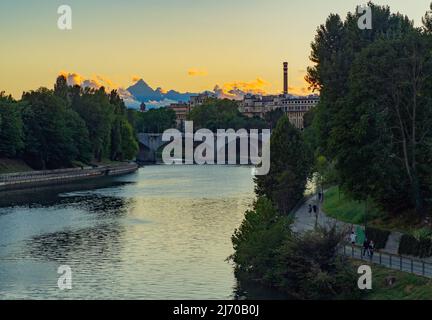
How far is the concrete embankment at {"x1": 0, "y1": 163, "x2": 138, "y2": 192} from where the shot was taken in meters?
109

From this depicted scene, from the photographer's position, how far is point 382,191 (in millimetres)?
50438

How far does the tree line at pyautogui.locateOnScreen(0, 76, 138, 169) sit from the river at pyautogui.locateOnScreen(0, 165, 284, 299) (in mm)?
20014

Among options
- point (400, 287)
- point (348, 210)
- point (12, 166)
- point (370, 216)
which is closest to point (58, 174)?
point (12, 166)

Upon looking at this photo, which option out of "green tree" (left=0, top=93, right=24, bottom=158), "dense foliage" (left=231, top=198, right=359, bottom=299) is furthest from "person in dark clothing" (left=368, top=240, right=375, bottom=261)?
"green tree" (left=0, top=93, right=24, bottom=158)

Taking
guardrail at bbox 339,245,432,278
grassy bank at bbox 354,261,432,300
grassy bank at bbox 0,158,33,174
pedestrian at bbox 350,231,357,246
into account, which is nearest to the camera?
grassy bank at bbox 354,261,432,300

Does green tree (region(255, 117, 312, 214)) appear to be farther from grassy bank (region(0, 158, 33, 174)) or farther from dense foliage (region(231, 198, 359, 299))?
grassy bank (region(0, 158, 33, 174))

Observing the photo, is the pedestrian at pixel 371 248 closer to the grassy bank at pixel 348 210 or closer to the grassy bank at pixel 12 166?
the grassy bank at pixel 348 210

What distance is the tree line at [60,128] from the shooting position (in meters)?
122

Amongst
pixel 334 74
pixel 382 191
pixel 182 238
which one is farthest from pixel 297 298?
pixel 334 74

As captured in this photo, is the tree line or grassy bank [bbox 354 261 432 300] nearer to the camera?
grassy bank [bbox 354 261 432 300]

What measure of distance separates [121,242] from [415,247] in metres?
25.4

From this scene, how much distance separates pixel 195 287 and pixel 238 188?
66433mm

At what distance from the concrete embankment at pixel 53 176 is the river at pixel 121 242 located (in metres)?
5.64

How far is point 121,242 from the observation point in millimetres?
59781
